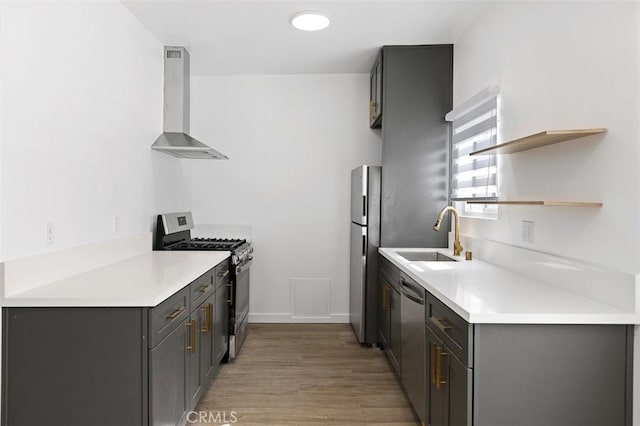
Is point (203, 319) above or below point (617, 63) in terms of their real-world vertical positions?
below

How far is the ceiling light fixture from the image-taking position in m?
2.83

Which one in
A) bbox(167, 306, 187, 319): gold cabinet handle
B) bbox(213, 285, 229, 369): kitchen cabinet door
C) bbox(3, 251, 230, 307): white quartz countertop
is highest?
bbox(3, 251, 230, 307): white quartz countertop

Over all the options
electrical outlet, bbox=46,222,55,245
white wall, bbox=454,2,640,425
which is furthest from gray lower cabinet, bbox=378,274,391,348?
electrical outlet, bbox=46,222,55,245

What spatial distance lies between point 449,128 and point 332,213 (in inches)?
56.9

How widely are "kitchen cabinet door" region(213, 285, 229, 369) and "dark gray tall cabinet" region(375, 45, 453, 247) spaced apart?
1528mm

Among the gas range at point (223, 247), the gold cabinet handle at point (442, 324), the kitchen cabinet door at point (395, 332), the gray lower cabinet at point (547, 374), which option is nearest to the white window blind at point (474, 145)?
the kitchen cabinet door at point (395, 332)

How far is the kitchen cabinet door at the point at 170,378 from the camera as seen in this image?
1747 millimetres

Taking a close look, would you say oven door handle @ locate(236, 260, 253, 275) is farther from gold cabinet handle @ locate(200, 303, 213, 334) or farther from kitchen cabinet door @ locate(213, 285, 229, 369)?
gold cabinet handle @ locate(200, 303, 213, 334)

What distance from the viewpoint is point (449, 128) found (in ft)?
11.2

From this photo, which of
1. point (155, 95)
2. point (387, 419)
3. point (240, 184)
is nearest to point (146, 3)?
point (155, 95)

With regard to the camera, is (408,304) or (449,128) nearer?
(408,304)

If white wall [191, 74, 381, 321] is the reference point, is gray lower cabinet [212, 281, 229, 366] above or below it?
below

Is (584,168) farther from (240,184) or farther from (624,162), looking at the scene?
(240,184)

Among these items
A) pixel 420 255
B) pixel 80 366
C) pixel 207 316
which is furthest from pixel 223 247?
pixel 80 366
